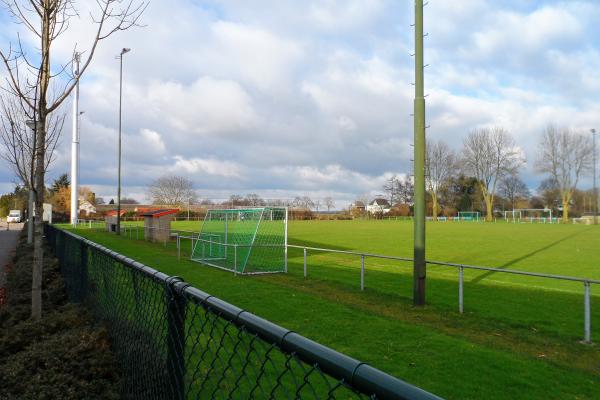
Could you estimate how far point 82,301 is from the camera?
595cm

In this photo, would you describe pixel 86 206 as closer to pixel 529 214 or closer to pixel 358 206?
pixel 358 206

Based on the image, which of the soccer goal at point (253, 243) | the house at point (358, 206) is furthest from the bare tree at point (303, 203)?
the soccer goal at point (253, 243)

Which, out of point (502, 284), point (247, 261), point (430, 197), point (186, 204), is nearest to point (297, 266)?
point (247, 261)

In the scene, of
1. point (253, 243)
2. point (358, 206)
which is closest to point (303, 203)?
point (358, 206)

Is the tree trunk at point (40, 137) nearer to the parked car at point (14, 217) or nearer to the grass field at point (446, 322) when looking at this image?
the grass field at point (446, 322)

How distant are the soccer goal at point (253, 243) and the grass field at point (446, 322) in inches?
27.7

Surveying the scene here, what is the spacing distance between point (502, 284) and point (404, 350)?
719cm

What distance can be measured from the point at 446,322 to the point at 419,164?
2.81 m

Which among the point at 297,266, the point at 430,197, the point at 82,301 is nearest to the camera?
the point at 82,301

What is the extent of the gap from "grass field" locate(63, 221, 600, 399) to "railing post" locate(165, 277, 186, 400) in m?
3.01

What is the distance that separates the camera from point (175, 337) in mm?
2541

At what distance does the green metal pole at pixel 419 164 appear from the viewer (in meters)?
8.86

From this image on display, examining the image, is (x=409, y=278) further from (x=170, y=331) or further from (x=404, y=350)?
(x=170, y=331)

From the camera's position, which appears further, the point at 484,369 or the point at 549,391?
the point at 484,369
